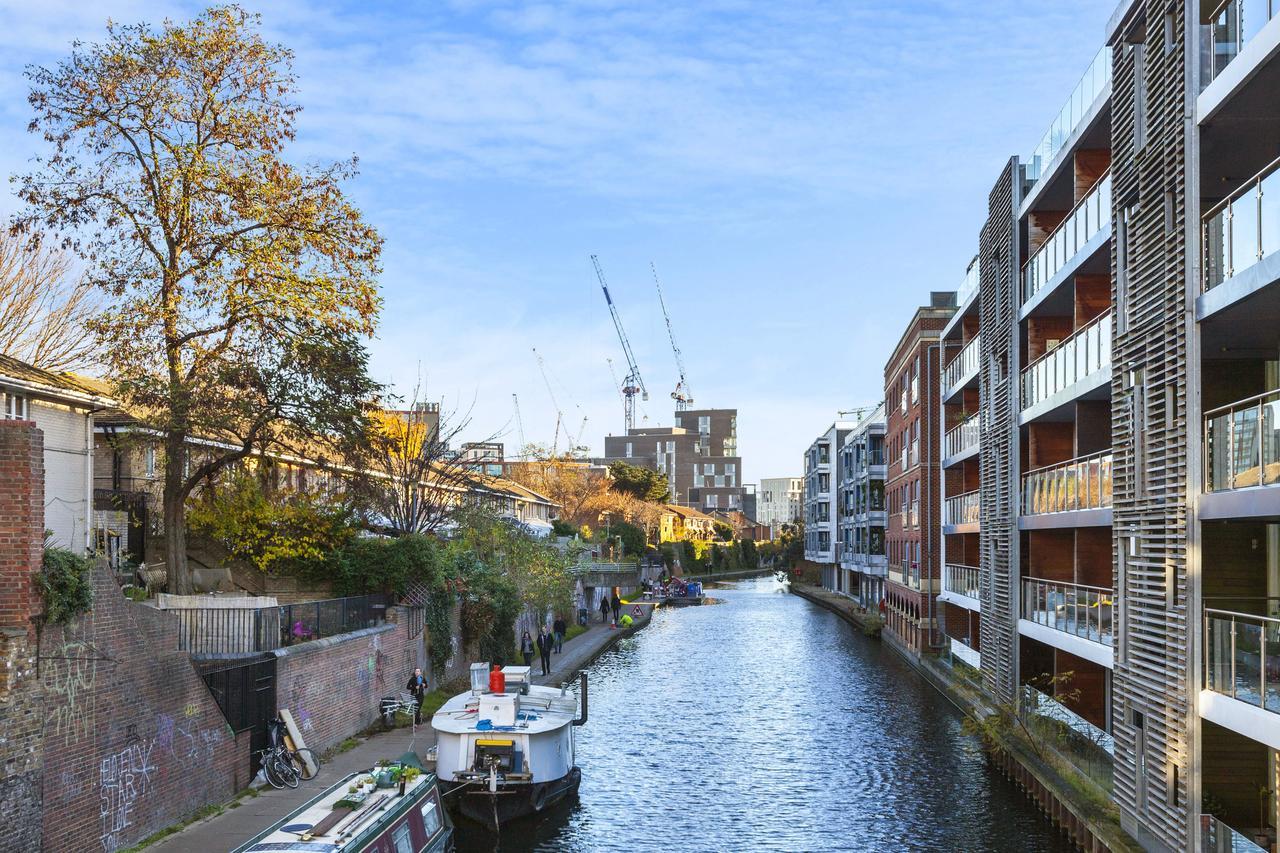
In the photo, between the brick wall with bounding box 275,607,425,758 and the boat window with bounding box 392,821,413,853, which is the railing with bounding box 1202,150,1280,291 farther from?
the brick wall with bounding box 275,607,425,758

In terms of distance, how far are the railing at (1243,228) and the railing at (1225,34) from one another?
1.20 meters

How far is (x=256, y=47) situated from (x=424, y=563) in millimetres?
13051

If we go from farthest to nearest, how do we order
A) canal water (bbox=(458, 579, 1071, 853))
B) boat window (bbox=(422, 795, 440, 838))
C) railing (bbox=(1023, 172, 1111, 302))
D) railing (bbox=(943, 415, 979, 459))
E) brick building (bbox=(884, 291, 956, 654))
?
brick building (bbox=(884, 291, 956, 654)) → railing (bbox=(943, 415, 979, 459)) → railing (bbox=(1023, 172, 1111, 302)) → canal water (bbox=(458, 579, 1071, 853)) → boat window (bbox=(422, 795, 440, 838))

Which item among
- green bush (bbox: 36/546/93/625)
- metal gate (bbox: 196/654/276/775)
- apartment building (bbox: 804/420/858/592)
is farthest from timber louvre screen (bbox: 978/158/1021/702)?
apartment building (bbox: 804/420/858/592)

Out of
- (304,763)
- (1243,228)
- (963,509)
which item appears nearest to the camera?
(1243,228)

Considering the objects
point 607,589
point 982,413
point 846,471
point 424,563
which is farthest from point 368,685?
point 846,471

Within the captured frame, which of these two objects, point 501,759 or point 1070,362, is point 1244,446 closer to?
point 1070,362

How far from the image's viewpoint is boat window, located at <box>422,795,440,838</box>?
16.3 m

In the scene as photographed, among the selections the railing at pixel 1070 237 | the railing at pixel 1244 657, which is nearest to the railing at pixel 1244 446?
the railing at pixel 1244 657

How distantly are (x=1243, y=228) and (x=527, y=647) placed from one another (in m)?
35.2

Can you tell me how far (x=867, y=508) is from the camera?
240 ft

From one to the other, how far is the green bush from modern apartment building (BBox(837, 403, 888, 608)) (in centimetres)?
5285

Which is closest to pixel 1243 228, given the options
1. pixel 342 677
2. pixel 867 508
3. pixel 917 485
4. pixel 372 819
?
pixel 372 819

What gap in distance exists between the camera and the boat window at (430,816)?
53.5 ft
